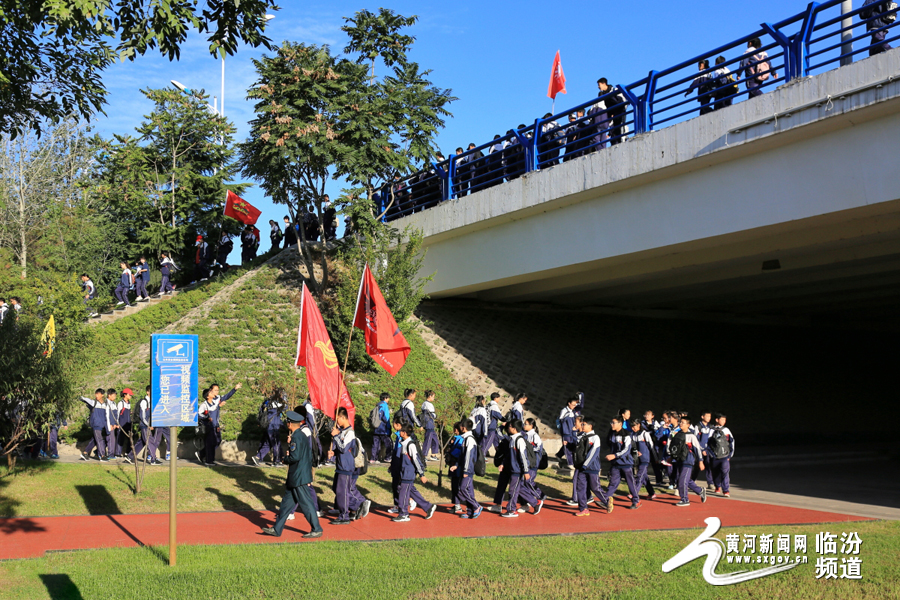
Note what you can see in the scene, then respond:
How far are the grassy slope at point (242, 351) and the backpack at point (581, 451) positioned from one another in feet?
20.8

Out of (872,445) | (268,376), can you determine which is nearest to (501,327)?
(268,376)

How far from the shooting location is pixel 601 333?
2697cm

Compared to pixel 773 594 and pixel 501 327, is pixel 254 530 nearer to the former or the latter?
pixel 773 594

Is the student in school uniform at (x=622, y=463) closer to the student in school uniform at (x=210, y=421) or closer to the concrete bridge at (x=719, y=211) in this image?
the concrete bridge at (x=719, y=211)

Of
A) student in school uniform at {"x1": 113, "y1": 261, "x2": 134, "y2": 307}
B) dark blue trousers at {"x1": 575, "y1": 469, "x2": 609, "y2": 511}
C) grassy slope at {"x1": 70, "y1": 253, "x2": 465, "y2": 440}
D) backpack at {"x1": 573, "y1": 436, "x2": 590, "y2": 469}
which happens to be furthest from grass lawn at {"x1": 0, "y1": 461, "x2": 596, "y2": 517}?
student in school uniform at {"x1": 113, "y1": 261, "x2": 134, "y2": 307}

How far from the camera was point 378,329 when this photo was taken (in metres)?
12.4

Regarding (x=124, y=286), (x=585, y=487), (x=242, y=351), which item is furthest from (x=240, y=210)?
Answer: (x=585, y=487)

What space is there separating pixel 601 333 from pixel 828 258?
1073cm

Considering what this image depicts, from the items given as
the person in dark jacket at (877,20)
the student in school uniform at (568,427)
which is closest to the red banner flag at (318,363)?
the student in school uniform at (568,427)

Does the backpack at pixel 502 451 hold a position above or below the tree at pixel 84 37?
below

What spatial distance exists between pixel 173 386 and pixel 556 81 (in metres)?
16.1

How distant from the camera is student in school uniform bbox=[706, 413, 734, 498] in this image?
14.0 metres

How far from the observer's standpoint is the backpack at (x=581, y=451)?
1252 cm

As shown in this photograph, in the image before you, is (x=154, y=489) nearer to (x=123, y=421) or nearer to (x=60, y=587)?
(x=123, y=421)
